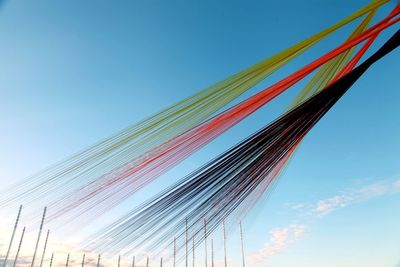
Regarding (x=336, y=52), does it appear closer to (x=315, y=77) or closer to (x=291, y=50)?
(x=291, y=50)

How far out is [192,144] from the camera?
2.47m

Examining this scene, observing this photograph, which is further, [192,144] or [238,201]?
[238,201]

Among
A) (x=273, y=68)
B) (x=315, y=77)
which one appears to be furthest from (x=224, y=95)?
(x=315, y=77)

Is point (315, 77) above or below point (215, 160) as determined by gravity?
above

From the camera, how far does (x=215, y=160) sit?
2371 mm

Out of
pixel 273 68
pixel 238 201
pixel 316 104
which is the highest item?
pixel 273 68

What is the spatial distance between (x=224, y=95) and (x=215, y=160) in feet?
1.57

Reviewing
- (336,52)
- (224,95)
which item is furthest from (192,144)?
(336,52)

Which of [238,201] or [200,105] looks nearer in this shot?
[200,105]

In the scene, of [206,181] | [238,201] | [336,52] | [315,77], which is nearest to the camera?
[336,52]

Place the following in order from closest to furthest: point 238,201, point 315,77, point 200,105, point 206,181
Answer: point 200,105 → point 206,181 → point 238,201 → point 315,77

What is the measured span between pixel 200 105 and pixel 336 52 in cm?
97

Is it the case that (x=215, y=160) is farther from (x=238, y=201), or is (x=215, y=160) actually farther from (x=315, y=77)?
(x=315, y=77)

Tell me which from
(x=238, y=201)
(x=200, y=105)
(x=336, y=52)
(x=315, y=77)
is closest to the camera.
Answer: (x=336, y=52)
